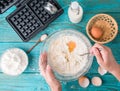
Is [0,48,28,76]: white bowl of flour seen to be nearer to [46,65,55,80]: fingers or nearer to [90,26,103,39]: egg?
[46,65,55,80]: fingers

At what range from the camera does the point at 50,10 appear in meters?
1.18

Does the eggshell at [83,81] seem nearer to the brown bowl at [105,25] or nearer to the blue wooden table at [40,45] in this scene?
the blue wooden table at [40,45]

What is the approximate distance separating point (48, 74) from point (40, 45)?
0.61ft

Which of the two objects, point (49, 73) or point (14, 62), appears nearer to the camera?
point (49, 73)

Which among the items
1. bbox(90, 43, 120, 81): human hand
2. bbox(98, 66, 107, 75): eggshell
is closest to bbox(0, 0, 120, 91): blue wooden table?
bbox(98, 66, 107, 75): eggshell

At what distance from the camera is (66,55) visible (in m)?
1.14

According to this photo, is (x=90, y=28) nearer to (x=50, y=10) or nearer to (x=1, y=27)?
(x=50, y=10)

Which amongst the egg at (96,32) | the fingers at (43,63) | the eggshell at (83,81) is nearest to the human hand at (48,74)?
the fingers at (43,63)

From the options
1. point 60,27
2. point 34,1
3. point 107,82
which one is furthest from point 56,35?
point 107,82

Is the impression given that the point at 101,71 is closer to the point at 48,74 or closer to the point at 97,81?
the point at 97,81

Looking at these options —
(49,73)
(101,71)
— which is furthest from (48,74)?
(101,71)

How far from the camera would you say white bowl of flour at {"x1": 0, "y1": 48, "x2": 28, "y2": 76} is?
1161 millimetres

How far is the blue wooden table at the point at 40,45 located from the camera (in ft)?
3.77

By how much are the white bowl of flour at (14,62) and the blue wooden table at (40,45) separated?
3 centimetres
